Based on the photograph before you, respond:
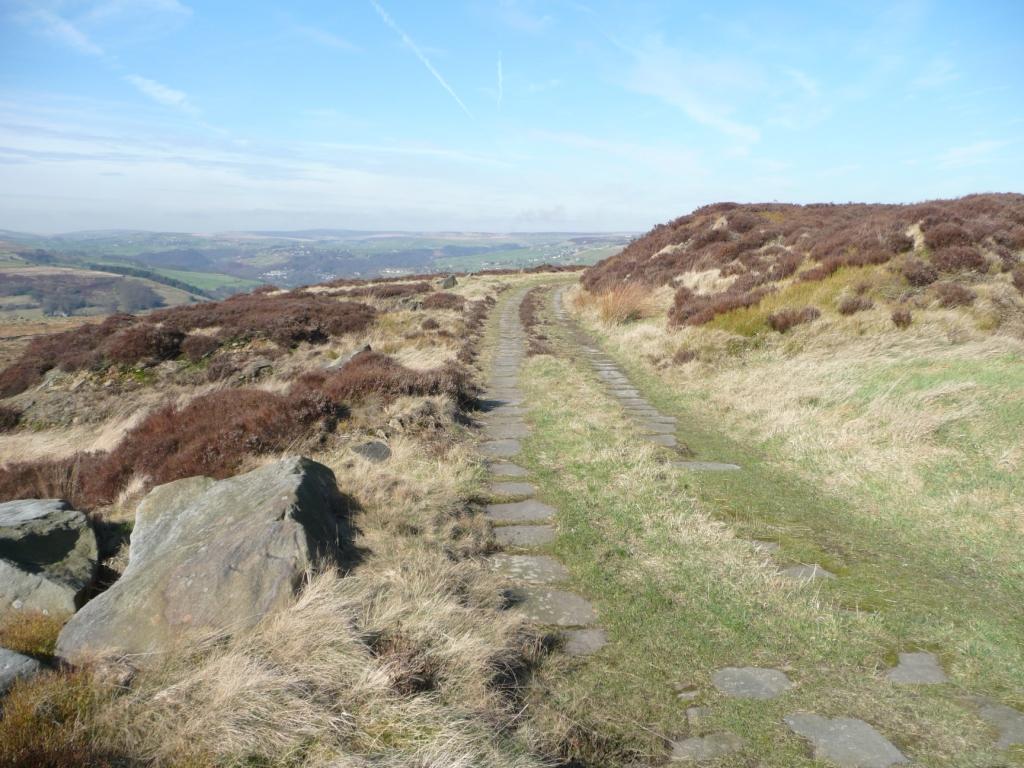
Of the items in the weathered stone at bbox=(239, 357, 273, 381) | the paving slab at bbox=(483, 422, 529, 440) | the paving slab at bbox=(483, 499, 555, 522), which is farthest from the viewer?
the weathered stone at bbox=(239, 357, 273, 381)

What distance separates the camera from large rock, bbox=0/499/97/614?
4.34 metres

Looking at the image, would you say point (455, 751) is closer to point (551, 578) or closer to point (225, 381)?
point (551, 578)

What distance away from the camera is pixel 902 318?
1197 cm

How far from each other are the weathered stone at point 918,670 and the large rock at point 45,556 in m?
5.88

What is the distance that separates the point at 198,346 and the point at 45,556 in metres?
15.3

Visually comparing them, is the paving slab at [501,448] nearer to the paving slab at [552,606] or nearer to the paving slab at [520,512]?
the paving slab at [520,512]

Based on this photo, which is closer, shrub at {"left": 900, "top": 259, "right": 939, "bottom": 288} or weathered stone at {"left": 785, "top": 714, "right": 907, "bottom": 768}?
weathered stone at {"left": 785, "top": 714, "right": 907, "bottom": 768}

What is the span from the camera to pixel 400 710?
3020 millimetres

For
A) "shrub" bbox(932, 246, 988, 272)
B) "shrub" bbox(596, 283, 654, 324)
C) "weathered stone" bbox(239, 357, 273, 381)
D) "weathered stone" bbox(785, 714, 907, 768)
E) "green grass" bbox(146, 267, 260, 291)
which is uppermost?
"shrub" bbox(932, 246, 988, 272)

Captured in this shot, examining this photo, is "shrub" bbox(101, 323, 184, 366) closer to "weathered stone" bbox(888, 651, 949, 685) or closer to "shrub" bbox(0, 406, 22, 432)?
"shrub" bbox(0, 406, 22, 432)

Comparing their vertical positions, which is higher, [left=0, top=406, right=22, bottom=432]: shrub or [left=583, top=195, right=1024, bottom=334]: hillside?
[left=583, top=195, right=1024, bottom=334]: hillside

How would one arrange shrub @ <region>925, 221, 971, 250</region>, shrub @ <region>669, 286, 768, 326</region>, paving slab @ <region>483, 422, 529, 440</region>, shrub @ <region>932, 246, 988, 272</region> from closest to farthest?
paving slab @ <region>483, 422, 529, 440</region> → shrub @ <region>932, 246, 988, 272</region> → shrub @ <region>669, 286, 768, 326</region> → shrub @ <region>925, 221, 971, 250</region>

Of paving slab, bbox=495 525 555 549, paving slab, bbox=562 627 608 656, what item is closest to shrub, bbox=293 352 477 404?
paving slab, bbox=495 525 555 549

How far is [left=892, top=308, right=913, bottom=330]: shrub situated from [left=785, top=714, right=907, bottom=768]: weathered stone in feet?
36.0
